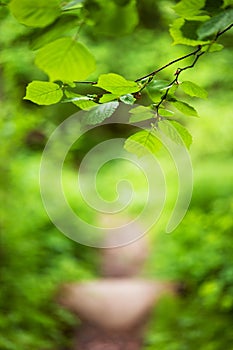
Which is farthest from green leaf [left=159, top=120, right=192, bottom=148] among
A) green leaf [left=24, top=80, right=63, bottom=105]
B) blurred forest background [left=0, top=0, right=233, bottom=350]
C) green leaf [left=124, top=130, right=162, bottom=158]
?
blurred forest background [left=0, top=0, right=233, bottom=350]

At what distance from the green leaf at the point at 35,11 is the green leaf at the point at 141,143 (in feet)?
0.71

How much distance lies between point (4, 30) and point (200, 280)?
8.01 ft

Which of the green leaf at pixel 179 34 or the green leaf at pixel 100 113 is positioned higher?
the green leaf at pixel 179 34

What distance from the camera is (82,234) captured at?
5992 millimetres

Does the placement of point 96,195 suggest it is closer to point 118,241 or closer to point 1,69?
point 118,241

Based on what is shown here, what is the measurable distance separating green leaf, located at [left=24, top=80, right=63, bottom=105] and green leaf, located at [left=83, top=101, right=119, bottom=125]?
44 millimetres

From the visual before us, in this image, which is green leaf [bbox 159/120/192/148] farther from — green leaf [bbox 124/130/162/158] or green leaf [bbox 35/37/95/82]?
green leaf [bbox 35/37/95/82]

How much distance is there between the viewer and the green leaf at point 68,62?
0.47 m

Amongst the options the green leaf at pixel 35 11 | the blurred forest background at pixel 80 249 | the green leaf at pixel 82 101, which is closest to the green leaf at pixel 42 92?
the green leaf at pixel 82 101

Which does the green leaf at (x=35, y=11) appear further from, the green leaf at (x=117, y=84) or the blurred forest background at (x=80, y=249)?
the blurred forest background at (x=80, y=249)

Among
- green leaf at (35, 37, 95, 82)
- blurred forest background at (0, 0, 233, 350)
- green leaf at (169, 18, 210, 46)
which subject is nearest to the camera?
green leaf at (35, 37, 95, 82)

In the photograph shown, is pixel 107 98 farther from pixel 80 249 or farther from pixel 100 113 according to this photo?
pixel 80 249

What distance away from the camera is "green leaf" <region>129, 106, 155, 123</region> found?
694mm

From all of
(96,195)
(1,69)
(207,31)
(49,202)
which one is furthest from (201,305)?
(96,195)
